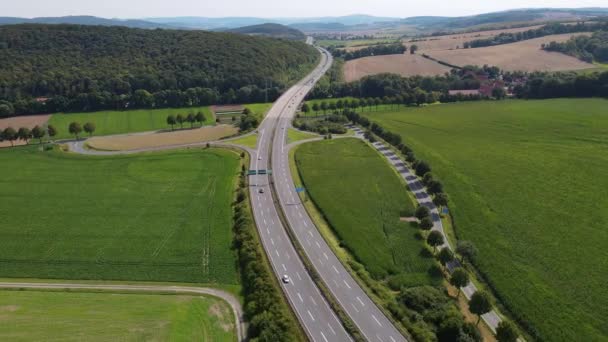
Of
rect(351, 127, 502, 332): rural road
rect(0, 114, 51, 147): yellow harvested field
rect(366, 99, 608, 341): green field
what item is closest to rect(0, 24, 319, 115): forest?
rect(0, 114, 51, 147): yellow harvested field

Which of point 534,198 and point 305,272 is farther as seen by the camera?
point 534,198

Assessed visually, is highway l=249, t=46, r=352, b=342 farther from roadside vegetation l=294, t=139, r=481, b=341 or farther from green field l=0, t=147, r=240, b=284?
roadside vegetation l=294, t=139, r=481, b=341

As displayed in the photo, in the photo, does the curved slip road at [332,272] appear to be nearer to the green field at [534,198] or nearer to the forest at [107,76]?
the green field at [534,198]

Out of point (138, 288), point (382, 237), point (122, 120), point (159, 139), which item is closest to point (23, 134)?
point (122, 120)

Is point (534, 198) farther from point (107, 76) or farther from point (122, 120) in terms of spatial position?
point (107, 76)

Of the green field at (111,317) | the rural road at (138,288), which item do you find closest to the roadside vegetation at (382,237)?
the rural road at (138,288)

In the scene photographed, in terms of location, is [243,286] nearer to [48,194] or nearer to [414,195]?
[414,195]
